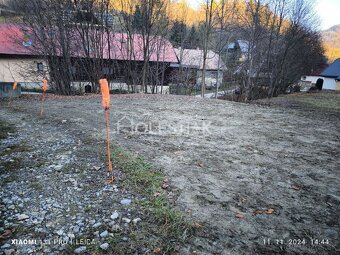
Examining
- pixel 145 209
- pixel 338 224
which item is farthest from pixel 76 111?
pixel 338 224

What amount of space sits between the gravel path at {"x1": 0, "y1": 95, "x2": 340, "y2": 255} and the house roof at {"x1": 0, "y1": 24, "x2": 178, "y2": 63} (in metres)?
9.29

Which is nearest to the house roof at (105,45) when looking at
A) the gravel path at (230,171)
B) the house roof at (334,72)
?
the gravel path at (230,171)

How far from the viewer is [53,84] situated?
16.4m

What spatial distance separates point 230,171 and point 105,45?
56.9 ft

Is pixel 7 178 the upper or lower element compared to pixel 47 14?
lower

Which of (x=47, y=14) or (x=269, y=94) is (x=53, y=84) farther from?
(x=269, y=94)

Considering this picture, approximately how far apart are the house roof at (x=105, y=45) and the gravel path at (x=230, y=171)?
30.5ft

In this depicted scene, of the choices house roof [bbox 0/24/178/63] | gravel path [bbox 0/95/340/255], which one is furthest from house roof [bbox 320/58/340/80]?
gravel path [bbox 0/95/340/255]

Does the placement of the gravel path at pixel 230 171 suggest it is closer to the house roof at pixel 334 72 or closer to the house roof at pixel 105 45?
the house roof at pixel 105 45

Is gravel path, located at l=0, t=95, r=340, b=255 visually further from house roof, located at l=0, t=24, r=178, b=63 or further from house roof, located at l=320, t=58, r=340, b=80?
house roof, located at l=320, t=58, r=340, b=80

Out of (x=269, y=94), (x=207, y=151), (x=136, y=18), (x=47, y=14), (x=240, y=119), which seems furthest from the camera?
(x=269, y=94)

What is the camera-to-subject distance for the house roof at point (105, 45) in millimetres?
16078

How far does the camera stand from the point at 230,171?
425cm

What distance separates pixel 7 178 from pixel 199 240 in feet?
10.2
